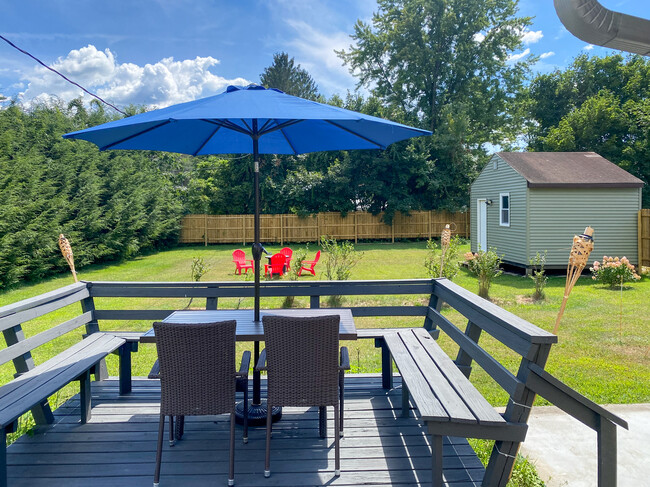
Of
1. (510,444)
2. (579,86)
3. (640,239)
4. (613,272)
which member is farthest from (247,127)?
(579,86)

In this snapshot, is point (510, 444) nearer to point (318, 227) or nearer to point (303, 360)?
point (303, 360)

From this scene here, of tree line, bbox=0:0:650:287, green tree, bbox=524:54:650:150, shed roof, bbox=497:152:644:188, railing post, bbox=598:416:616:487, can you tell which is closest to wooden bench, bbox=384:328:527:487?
railing post, bbox=598:416:616:487

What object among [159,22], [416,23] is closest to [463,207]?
[416,23]

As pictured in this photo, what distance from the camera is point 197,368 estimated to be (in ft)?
8.38

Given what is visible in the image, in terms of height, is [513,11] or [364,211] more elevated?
[513,11]

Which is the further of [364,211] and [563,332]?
[364,211]

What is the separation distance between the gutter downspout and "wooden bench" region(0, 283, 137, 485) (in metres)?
3.06

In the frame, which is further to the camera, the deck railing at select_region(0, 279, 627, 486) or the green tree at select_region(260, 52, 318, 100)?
the green tree at select_region(260, 52, 318, 100)

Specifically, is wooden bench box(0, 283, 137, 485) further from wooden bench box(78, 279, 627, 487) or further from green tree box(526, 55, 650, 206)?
green tree box(526, 55, 650, 206)

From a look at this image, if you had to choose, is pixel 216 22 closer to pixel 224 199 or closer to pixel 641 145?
pixel 224 199

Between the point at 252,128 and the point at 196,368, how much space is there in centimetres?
189

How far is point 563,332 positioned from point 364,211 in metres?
18.7

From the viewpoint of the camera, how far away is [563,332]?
673 centimetres

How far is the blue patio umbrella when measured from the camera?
2.77 metres
